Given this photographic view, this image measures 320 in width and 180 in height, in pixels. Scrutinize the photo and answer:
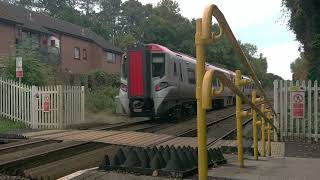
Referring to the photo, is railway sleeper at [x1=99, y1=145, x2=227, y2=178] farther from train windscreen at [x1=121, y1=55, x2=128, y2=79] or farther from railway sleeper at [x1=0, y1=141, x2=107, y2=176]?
train windscreen at [x1=121, y1=55, x2=128, y2=79]

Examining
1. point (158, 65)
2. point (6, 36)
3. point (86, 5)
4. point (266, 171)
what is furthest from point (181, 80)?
point (86, 5)

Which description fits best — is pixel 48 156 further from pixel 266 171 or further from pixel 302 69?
pixel 302 69

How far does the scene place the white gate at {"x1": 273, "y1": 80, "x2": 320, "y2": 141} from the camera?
13234 mm

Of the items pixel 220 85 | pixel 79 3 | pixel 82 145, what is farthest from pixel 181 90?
pixel 79 3

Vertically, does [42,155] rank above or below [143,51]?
below

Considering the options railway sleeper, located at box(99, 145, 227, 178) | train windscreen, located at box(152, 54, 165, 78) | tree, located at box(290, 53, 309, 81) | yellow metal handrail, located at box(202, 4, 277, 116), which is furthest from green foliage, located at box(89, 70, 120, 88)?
yellow metal handrail, located at box(202, 4, 277, 116)

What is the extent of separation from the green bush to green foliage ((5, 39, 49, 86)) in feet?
14.1

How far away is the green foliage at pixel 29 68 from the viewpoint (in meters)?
20.8

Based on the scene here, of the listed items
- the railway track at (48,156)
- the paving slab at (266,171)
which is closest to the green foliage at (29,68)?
the railway track at (48,156)

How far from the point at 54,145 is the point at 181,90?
1070 cm

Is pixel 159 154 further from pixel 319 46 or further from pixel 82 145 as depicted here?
pixel 319 46

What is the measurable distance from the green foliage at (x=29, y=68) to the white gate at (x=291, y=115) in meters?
11.7

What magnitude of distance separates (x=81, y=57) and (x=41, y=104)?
35.0 metres

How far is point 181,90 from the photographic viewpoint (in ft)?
69.6
